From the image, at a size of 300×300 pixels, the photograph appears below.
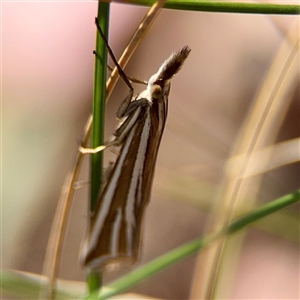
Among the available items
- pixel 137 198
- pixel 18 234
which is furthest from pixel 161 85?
pixel 18 234

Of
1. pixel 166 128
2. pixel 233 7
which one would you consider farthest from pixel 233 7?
pixel 166 128

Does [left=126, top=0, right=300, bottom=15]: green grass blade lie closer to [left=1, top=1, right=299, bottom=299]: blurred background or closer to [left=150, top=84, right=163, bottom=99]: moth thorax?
[left=150, top=84, right=163, bottom=99]: moth thorax

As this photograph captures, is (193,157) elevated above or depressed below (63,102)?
below

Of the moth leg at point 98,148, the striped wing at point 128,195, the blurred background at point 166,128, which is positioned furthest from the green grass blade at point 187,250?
the blurred background at point 166,128

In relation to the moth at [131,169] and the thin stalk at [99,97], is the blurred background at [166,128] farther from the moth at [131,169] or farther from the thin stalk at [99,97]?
the thin stalk at [99,97]

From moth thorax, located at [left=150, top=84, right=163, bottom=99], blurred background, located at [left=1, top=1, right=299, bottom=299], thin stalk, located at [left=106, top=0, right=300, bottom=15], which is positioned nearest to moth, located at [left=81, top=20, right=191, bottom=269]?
moth thorax, located at [left=150, top=84, right=163, bottom=99]

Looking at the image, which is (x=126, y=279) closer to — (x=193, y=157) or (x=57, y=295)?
(x=57, y=295)

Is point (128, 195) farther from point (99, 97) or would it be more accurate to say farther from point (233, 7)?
point (233, 7)
